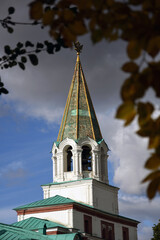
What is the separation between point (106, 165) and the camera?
35.0m

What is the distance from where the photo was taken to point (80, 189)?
33219 millimetres

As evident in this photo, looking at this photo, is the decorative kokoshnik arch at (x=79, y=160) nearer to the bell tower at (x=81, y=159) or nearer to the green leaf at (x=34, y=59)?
the bell tower at (x=81, y=159)

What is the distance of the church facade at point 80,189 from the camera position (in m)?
31.2

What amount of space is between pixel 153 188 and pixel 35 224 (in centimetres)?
2783

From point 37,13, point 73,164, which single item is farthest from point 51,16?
point 73,164

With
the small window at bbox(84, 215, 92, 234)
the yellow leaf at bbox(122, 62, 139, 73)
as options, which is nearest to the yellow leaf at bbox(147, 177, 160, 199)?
the yellow leaf at bbox(122, 62, 139, 73)

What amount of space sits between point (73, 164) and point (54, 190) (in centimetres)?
266

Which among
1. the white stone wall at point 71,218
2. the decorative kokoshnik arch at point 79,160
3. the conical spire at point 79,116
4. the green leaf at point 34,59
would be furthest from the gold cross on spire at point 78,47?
the green leaf at point 34,59

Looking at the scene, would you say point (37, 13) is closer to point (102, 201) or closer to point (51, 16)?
point (51, 16)

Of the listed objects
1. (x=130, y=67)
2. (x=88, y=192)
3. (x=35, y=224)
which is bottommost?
(x=130, y=67)

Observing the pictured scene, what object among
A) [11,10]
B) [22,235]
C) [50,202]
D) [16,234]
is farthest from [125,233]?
[11,10]

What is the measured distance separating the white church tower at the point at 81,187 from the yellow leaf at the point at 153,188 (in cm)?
2801

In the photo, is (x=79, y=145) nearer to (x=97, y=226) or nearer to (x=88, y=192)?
(x=88, y=192)

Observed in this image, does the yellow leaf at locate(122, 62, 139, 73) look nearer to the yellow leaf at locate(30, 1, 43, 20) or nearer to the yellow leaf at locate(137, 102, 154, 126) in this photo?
the yellow leaf at locate(137, 102, 154, 126)
